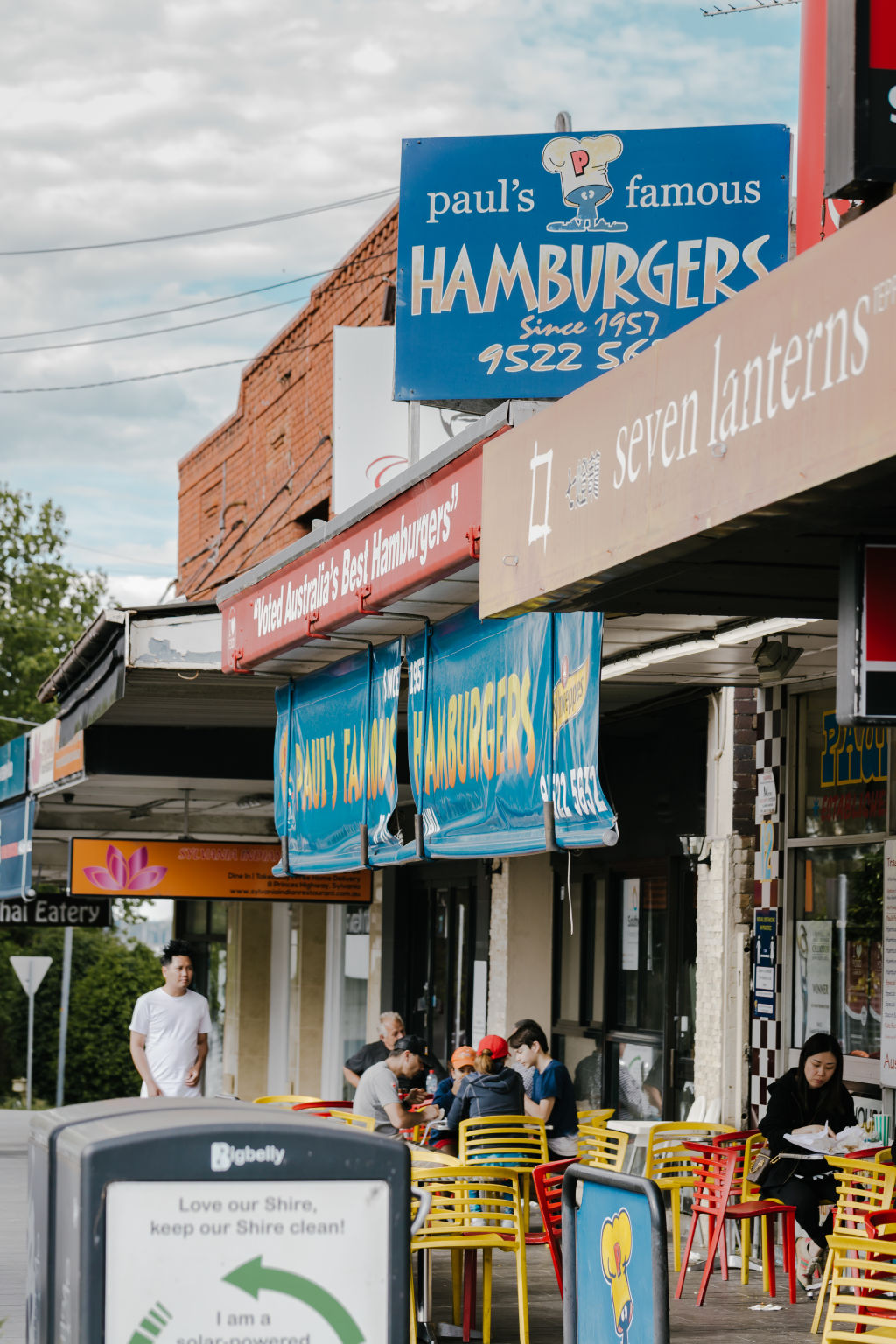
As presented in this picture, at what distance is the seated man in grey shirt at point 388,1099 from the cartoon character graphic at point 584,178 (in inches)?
183

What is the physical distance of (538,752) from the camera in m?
7.27

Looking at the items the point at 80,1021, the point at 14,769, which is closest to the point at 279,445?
the point at 14,769

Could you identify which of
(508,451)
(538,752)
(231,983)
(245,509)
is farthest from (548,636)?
(231,983)

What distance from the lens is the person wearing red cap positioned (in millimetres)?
9367

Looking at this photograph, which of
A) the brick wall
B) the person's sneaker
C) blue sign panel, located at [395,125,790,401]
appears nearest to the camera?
blue sign panel, located at [395,125,790,401]

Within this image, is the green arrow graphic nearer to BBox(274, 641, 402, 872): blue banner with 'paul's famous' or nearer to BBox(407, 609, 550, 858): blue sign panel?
BBox(407, 609, 550, 858): blue sign panel

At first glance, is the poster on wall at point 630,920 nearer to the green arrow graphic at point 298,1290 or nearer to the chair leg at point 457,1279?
the chair leg at point 457,1279

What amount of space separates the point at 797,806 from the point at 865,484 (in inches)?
268

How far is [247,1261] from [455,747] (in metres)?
4.71

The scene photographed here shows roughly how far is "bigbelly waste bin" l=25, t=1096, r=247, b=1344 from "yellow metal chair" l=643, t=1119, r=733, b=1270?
5467mm

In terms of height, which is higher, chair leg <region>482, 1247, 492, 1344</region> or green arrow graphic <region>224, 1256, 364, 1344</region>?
green arrow graphic <region>224, 1256, 364, 1344</region>

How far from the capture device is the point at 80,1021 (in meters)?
49.7

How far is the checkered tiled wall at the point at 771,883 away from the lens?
1079 centimetres

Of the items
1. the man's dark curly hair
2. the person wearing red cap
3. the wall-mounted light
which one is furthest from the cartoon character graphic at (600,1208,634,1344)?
the wall-mounted light
